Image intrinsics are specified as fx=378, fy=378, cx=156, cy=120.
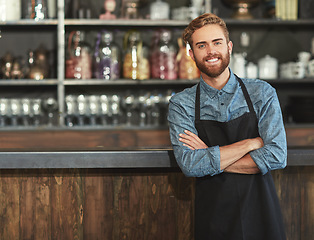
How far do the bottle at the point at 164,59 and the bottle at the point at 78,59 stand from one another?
48 cm

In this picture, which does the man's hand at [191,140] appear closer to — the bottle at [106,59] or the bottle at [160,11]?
the bottle at [106,59]

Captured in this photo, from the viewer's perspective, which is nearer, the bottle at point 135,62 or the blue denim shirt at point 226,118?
the blue denim shirt at point 226,118

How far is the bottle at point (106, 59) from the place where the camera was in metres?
2.82

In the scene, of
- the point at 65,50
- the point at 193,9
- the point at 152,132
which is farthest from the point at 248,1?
the point at 65,50

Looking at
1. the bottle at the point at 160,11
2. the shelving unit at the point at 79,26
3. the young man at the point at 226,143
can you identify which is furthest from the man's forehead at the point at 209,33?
the bottle at the point at 160,11

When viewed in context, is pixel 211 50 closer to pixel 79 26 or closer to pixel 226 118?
pixel 226 118

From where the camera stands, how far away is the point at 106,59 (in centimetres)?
283

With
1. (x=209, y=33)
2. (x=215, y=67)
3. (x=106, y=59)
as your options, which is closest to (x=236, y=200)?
(x=215, y=67)

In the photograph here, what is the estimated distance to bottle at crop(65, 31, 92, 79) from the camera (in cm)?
279

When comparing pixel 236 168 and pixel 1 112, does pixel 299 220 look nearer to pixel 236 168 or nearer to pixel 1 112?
pixel 236 168

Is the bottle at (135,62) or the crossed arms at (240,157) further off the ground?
the bottle at (135,62)

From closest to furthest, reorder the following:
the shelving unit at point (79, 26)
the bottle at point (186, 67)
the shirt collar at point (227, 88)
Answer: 1. the shirt collar at point (227, 88)
2. the shelving unit at point (79, 26)
3. the bottle at point (186, 67)

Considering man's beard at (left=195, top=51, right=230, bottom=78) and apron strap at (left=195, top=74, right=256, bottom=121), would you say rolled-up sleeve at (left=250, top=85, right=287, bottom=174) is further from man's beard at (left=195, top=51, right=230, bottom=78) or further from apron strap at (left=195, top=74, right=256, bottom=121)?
man's beard at (left=195, top=51, right=230, bottom=78)

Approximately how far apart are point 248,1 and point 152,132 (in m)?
1.28
